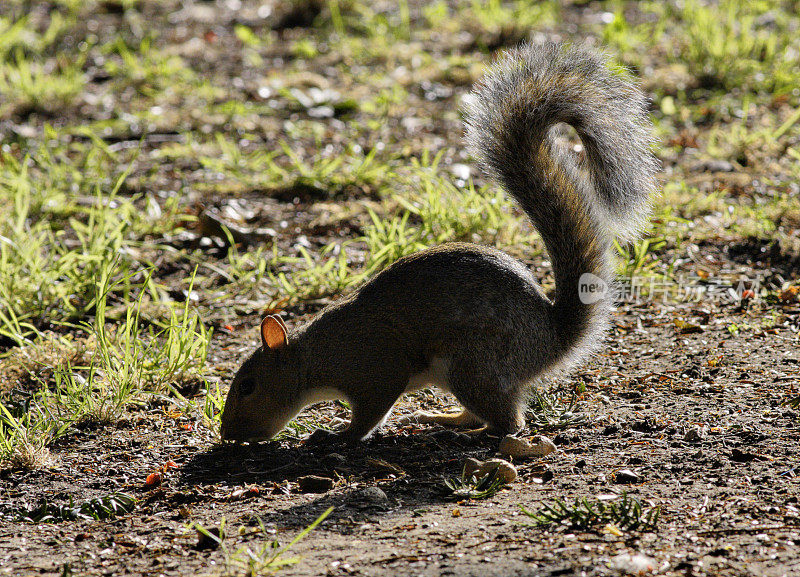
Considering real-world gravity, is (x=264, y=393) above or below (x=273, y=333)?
below

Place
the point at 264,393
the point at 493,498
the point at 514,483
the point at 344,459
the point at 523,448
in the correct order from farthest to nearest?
1. the point at 264,393
2. the point at 344,459
3. the point at 523,448
4. the point at 514,483
5. the point at 493,498

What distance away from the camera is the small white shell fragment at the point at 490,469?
297 centimetres

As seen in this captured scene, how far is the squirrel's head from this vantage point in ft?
11.3

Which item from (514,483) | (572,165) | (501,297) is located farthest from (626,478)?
(572,165)

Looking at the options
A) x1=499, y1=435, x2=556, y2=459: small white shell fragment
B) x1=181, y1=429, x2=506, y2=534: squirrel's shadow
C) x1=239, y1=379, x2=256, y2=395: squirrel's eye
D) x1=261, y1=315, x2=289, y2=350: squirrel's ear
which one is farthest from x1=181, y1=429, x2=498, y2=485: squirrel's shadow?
x1=261, y1=315, x2=289, y2=350: squirrel's ear

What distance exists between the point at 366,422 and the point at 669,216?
2547mm

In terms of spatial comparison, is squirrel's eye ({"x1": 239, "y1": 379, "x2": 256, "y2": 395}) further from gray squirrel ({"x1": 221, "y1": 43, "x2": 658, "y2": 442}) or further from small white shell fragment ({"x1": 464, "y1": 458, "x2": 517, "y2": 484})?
small white shell fragment ({"x1": 464, "y1": 458, "x2": 517, "y2": 484})

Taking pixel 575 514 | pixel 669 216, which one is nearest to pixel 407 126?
pixel 669 216

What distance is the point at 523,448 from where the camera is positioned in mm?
3180

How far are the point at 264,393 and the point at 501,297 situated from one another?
99cm

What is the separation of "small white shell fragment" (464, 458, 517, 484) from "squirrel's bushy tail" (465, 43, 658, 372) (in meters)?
0.61

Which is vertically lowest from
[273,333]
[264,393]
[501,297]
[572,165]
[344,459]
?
[344,459]

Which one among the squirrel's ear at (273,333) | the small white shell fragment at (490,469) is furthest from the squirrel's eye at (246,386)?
the small white shell fragment at (490,469)

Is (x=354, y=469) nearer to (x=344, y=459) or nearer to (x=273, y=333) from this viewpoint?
(x=344, y=459)
